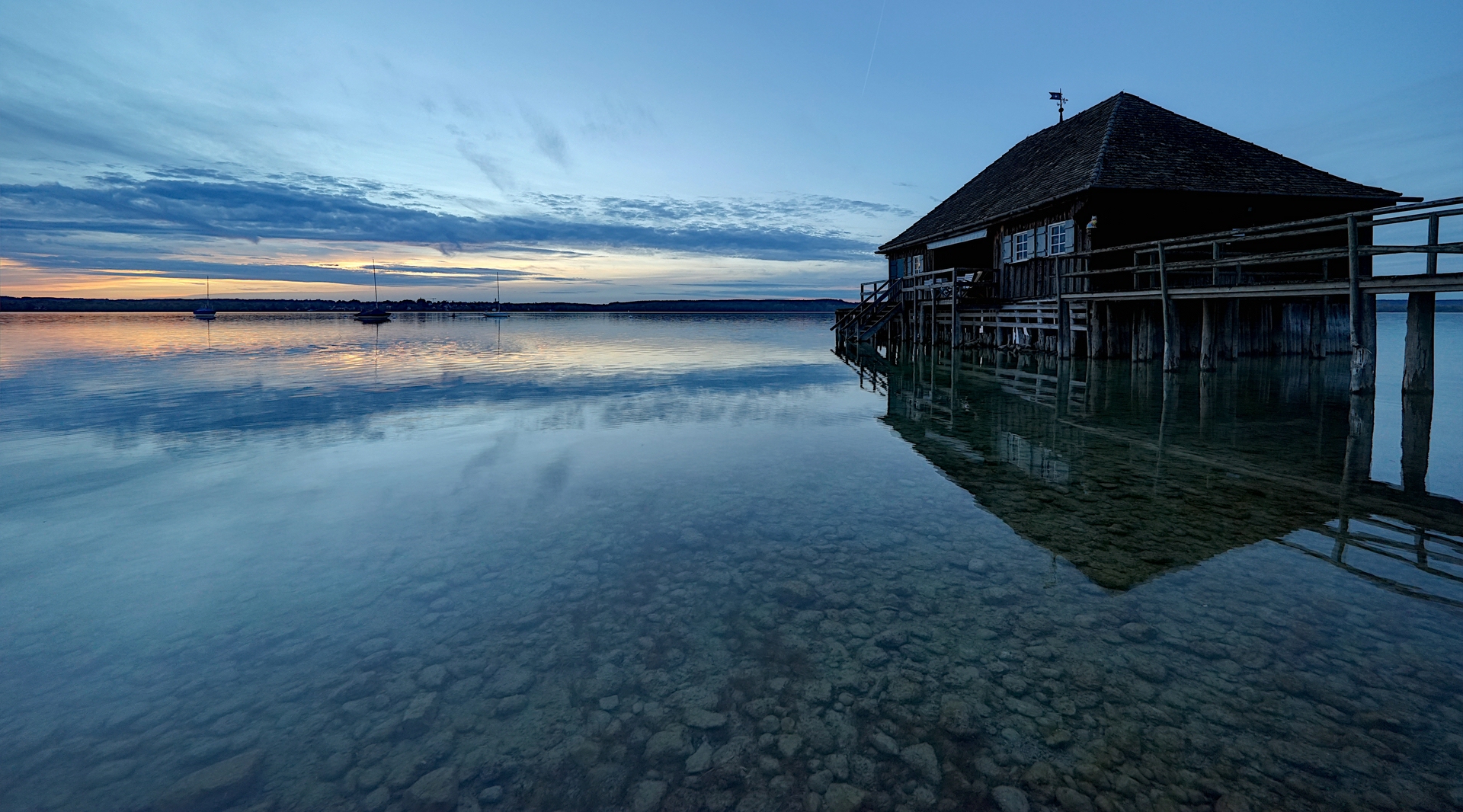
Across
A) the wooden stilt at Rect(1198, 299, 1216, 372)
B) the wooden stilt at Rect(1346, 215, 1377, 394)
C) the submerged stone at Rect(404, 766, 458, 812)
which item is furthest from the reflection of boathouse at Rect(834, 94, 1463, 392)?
the submerged stone at Rect(404, 766, 458, 812)

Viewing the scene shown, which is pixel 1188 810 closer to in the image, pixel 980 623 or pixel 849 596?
pixel 980 623

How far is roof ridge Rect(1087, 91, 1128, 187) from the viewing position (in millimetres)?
17663

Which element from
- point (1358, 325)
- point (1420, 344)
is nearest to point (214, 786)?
point (1358, 325)

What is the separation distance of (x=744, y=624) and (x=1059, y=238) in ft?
66.1

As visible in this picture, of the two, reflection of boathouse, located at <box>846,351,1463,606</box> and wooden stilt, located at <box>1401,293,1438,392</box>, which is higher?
wooden stilt, located at <box>1401,293,1438,392</box>

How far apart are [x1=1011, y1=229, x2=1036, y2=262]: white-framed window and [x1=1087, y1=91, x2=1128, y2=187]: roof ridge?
3.21m

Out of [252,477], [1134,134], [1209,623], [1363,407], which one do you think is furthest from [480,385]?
[1134,134]

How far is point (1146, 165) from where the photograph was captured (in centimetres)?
1847

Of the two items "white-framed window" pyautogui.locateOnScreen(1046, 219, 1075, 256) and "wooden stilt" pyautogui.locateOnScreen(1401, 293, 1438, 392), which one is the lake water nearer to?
"wooden stilt" pyautogui.locateOnScreen(1401, 293, 1438, 392)

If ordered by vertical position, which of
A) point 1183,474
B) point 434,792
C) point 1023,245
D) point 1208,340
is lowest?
point 434,792

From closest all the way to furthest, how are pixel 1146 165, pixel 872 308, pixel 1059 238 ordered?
pixel 1146 165 < pixel 1059 238 < pixel 872 308

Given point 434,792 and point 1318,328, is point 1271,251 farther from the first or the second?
point 434,792

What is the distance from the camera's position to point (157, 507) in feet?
22.9

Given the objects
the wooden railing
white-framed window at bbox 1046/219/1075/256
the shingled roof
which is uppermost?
the shingled roof
